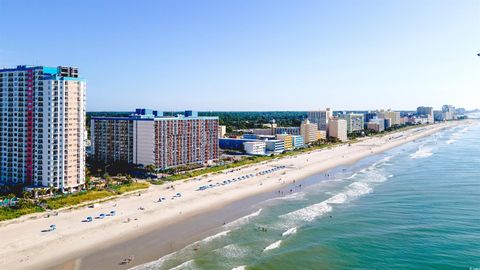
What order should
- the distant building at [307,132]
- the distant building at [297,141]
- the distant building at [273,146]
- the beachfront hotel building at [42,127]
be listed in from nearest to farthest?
Result: the beachfront hotel building at [42,127] → the distant building at [273,146] → the distant building at [297,141] → the distant building at [307,132]

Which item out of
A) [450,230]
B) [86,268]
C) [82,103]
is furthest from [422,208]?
[82,103]

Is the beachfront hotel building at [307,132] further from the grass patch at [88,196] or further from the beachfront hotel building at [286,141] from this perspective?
the grass patch at [88,196]

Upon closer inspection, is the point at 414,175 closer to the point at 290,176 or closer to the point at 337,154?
the point at 290,176

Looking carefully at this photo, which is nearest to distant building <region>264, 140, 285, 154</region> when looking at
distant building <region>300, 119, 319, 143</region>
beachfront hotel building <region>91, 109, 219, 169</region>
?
distant building <region>300, 119, 319, 143</region>

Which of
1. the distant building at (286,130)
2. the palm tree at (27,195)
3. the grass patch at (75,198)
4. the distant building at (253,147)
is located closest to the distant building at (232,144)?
the distant building at (253,147)

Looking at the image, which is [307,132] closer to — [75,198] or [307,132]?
[307,132]

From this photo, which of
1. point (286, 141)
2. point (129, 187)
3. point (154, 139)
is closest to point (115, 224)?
point (129, 187)
